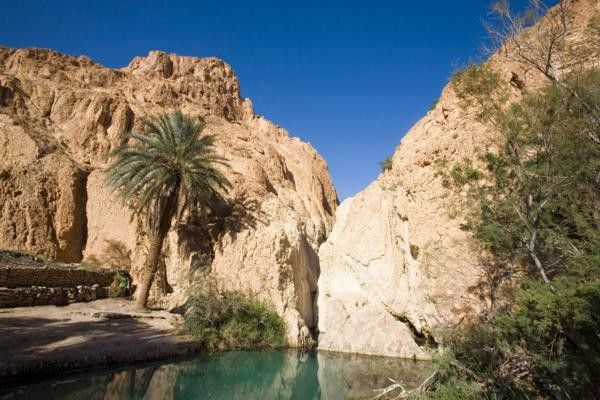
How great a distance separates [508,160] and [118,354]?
13.1 m

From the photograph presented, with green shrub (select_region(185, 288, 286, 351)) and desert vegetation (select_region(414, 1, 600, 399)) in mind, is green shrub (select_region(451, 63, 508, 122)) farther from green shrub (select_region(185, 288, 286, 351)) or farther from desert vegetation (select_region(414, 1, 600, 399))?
green shrub (select_region(185, 288, 286, 351))

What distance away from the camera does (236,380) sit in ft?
33.7

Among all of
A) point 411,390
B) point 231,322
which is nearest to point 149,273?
point 231,322

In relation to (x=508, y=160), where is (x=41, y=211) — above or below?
below

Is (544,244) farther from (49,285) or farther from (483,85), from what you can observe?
(49,285)

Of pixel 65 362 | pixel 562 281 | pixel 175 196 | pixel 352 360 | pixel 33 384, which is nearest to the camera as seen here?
pixel 562 281

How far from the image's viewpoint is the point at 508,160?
10.2m

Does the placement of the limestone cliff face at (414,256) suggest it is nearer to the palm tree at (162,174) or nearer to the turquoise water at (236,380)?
the turquoise water at (236,380)

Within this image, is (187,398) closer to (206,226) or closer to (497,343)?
(497,343)

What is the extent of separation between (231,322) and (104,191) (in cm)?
1261

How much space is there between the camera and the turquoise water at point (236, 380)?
25.9 feet

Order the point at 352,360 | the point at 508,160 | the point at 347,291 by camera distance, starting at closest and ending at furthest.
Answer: the point at 508,160 → the point at 352,360 → the point at 347,291

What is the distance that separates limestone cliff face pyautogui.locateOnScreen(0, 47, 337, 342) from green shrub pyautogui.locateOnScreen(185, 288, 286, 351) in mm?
914

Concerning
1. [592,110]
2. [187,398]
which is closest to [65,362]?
[187,398]
